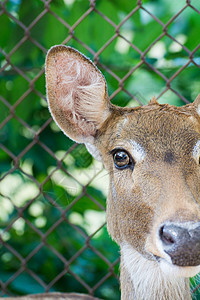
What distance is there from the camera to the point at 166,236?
6.55 ft

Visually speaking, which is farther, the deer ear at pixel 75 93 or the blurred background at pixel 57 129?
the blurred background at pixel 57 129

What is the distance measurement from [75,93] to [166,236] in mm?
957

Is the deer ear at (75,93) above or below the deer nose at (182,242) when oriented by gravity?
above

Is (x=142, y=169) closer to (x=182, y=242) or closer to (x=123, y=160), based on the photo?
(x=123, y=160)

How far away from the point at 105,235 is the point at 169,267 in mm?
2023

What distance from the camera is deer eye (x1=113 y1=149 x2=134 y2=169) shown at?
7.86ft

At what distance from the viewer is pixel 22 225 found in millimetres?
4281

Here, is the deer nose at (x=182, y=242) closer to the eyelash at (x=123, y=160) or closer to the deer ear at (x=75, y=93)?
the eyelash at (x=123, y=160)

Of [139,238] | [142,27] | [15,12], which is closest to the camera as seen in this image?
[139,238]

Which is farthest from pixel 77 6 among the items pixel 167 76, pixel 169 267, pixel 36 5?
pixel 169 267

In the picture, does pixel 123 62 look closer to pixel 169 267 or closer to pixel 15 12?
pixel 15 12

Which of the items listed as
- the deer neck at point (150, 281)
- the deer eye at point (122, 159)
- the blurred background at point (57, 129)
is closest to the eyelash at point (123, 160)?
the deer eye at point (122, 159)

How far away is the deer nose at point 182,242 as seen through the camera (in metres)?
1.95

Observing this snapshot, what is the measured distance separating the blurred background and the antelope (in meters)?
0.82
